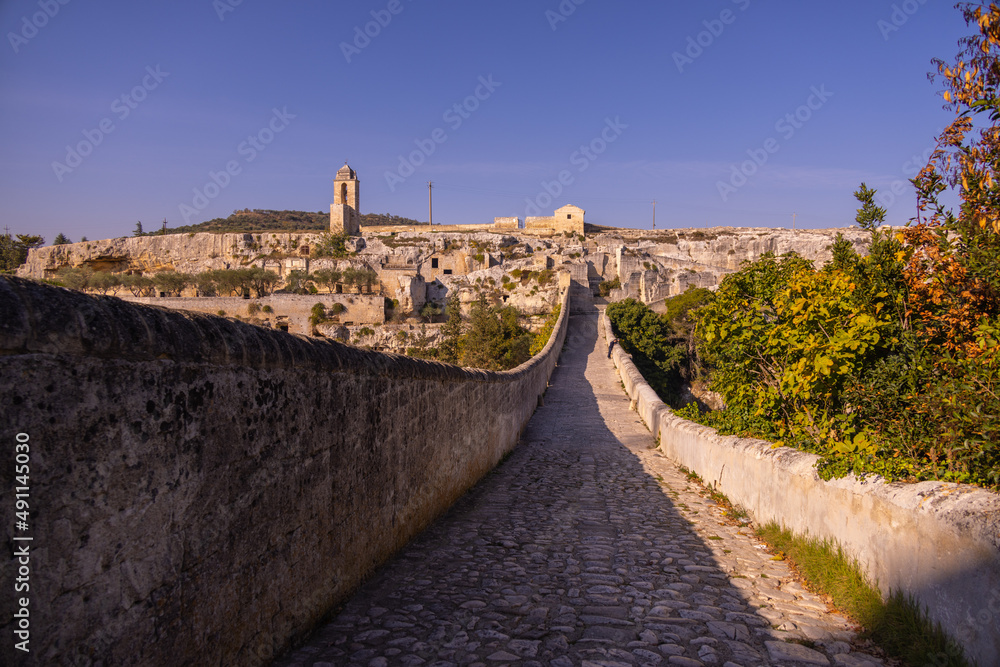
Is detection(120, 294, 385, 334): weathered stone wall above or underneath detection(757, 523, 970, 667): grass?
above

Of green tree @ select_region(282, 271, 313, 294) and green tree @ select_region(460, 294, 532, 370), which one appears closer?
green tree @ select_region(460, 294, 532, 370)

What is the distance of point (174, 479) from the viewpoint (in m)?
2.09

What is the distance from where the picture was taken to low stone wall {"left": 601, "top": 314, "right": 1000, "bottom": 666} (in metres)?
2.45

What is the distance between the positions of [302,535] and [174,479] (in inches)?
40.1

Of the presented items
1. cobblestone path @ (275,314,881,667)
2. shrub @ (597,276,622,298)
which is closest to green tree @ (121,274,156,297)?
shrub @ (597,276,622,298)

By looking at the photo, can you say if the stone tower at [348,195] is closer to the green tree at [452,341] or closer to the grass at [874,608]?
the green tree at [452,341]

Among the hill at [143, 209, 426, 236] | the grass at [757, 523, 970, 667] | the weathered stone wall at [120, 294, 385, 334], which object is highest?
the hill at [143, 209, 426, 236]

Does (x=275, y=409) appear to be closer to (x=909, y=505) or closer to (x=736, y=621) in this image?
(x=736, y=621)

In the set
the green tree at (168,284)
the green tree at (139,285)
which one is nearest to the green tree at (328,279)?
the green tree at (168,284)

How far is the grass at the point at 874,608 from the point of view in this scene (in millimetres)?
2723

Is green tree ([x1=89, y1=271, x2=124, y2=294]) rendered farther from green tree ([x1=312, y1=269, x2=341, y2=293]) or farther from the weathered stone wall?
green tree ([x1=312, y1=269, x2=341, y2=293])

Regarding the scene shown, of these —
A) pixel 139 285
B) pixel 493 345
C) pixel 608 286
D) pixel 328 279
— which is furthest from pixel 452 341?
pixel 139 285

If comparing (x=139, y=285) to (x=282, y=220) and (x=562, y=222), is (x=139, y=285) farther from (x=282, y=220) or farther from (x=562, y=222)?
(x=282, y=220)

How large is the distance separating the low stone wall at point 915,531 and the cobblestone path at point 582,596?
16.2 inches
